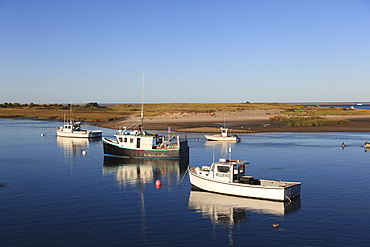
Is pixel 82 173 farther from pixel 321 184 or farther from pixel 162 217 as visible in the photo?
pixel 321 184

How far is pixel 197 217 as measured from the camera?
32.9m

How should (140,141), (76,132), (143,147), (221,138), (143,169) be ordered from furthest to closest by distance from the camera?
(76,132) < (221,138) < (140,141) < (143,147) < (143,169)

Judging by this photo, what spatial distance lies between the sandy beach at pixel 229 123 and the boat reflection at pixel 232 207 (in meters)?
68.8

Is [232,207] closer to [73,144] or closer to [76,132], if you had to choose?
[73,144]

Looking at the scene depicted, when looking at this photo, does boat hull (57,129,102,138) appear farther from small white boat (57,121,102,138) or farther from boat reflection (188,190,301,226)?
boat reflection (188,190,301,226)

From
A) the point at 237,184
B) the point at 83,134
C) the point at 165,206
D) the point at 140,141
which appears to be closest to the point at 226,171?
the point at 237,184

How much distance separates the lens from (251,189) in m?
37.4

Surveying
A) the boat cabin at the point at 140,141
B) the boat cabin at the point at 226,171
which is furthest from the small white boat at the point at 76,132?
the boat cabin at the point at 226,171

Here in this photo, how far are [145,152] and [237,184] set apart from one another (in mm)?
27319

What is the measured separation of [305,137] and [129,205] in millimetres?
→ 66426

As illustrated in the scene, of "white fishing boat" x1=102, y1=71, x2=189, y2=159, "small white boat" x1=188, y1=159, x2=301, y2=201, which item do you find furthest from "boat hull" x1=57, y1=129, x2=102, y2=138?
"small white boat" x1=188, y1=159, x2=301, y2=201

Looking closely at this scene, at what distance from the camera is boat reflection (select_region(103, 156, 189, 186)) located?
157 feet

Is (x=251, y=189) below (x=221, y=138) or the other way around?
below

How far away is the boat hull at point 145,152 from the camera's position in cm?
6184
